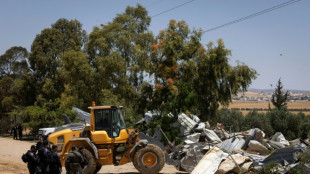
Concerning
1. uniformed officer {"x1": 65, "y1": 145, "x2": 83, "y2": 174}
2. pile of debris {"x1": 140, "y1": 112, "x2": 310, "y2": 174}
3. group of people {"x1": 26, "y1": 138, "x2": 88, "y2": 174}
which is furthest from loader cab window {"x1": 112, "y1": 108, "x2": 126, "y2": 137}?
pile of debris {"x1": 140, "y1": 112, "x2": 310, "y2": 174}

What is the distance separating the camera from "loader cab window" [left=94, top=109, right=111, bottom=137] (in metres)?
13.6

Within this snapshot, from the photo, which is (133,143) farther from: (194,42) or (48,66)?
(48,66)

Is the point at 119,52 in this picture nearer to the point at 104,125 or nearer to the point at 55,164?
the point at 104,125

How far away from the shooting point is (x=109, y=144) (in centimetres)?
1367

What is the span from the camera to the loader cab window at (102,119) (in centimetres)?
1357

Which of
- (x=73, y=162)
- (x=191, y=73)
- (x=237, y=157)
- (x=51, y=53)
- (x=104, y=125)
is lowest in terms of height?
(x=237, y=157)

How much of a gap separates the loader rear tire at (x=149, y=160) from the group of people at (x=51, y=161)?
2695 millimetres

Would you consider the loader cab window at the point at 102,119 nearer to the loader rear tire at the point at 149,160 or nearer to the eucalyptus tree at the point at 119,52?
the loader rear tire at the point at 149,160

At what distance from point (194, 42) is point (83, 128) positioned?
1553 centimetres

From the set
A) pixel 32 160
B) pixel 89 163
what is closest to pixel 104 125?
pixel 89 163

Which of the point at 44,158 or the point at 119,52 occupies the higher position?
the point at 119,52

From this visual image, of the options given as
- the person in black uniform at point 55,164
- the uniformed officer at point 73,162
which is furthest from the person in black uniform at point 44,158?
the uniformed officer at point 73,162

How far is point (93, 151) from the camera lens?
13.5 m

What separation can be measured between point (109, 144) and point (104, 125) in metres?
0.76
